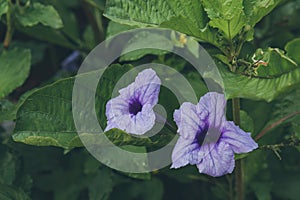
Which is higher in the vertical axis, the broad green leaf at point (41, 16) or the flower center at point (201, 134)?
the flower center at point (201, 134)

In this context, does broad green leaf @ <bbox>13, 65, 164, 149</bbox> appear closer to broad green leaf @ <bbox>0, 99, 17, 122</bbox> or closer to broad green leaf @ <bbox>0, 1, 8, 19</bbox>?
broad green leaf @ <bbox>0, 99, 17, 122</bbox>

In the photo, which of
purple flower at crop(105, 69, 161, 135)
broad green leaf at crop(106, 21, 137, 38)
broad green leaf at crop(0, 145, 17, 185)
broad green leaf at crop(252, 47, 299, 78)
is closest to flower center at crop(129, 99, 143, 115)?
purple flower at crop(105, 69, 161, 135)

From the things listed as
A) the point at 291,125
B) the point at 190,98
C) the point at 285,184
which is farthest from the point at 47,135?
the point at 285,184

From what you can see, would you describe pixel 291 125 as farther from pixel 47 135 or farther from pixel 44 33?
pixel 44 33

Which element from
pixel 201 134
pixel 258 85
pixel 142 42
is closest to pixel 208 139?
pixel 201 134

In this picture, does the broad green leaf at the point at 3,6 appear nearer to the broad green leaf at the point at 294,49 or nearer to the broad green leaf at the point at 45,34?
the broad green leaf at the point at 45,34

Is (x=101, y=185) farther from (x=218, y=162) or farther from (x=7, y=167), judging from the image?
(x=218, y=162)

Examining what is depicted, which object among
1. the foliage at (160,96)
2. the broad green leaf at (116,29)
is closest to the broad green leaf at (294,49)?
the foliage at (160,96)
